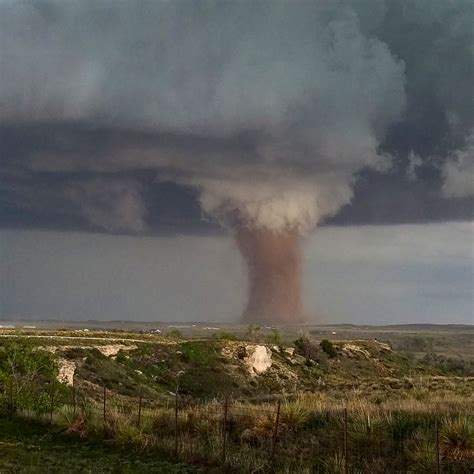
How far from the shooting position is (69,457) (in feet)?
67.8

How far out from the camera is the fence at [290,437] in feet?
57.5

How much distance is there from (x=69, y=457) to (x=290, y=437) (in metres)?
7.31

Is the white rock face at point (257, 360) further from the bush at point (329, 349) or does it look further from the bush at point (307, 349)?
the bush at point (329, 349)

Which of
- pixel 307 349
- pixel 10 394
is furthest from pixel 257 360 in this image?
pixel 10 394

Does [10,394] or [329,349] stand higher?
[10,394]

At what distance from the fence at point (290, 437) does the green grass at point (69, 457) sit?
0.71 m

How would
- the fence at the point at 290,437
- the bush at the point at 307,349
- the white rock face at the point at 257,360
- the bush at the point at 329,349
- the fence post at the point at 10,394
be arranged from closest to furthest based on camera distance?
1. the fence at the point at 290,437
2. the fence post at the point at 10,394
3. the white rock face at the point at 257,360
4. the bush at the point at 307,349
5. the bush at the point at 329,349

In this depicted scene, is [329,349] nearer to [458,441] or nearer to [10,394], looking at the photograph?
[10,394]

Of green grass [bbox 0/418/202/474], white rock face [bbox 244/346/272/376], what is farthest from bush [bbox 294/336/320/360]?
green grass [bbox 0/418/202/474]

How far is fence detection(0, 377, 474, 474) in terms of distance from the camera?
17.5 metres

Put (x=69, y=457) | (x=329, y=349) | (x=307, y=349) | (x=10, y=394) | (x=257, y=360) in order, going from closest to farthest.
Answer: (x=69, y=457), (x=10, y=394), (x=257, y=360), (x=307, y=349), (x=329, y=349)

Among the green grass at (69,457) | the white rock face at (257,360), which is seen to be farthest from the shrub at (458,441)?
the white rock face at (257,360)

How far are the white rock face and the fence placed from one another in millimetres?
49972

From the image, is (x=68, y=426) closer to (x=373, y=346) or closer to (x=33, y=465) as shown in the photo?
(x=33, y=465)
